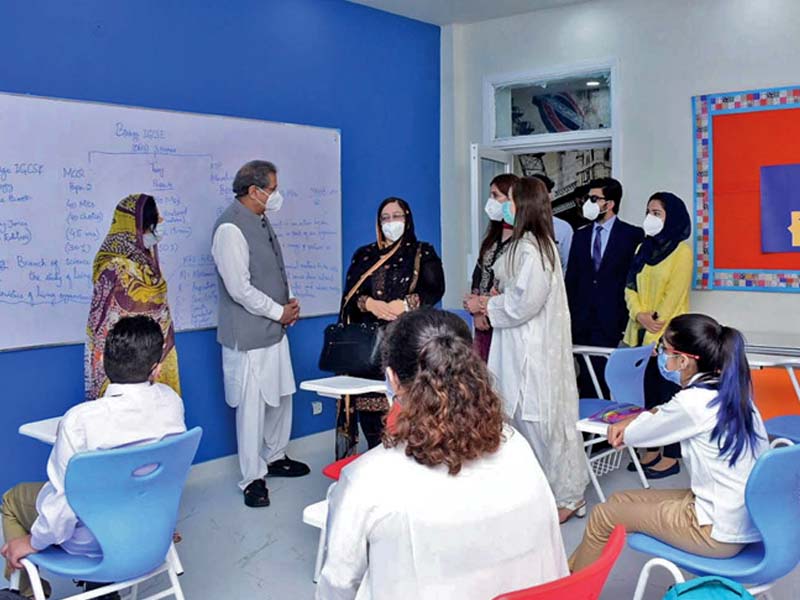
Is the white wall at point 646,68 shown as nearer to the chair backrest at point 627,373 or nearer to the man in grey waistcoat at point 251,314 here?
the chair backrest at point 627,373

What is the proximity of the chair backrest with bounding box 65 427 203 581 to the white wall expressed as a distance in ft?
12.1

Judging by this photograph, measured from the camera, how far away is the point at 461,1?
527 centimetres

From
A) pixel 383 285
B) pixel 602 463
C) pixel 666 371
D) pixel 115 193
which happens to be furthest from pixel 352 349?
pixel 602 463

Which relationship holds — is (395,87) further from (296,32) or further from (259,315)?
(259,315)

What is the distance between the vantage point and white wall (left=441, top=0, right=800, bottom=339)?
15.5 feet

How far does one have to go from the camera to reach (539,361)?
3.44 m

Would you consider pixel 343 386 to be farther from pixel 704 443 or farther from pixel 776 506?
pixel 776 506

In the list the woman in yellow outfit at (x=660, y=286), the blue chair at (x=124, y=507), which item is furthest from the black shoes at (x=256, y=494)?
the woman in yellow outfit at (x=660, y=286)

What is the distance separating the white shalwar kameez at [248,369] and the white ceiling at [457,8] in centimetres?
212

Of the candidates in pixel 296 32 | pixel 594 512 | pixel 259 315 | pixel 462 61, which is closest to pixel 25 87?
pixel 259 315

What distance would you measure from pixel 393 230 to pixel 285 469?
150 cm

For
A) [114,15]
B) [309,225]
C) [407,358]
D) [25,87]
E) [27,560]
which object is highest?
[114,15]

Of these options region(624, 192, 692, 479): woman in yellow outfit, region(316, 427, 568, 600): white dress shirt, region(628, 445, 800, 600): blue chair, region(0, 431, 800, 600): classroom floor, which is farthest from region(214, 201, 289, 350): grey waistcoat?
region(316, 427, 568, 600): white dress shirt

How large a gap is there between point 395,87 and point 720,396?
377 centimetres
